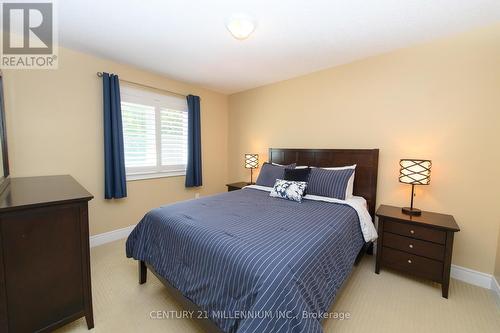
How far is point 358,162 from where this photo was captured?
2652 mm

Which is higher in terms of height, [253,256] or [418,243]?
[253,256]

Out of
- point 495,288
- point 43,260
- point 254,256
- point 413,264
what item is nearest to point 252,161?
point 413,264

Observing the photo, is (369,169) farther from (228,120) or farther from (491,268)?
(228,120)

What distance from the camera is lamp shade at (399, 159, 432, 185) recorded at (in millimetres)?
2055

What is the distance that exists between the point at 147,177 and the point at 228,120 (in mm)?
1993

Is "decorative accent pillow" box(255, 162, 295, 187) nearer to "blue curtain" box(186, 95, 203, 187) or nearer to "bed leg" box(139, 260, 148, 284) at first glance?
"blue curtain" box(186, 95, 203, 187)

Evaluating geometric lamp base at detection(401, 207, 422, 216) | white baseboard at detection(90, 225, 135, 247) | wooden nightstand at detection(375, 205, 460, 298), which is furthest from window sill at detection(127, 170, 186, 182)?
geometric lamp base at detection(401, 207, 422, 216)

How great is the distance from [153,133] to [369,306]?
3.41m

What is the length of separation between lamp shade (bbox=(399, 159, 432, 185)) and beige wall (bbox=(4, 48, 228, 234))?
335cm

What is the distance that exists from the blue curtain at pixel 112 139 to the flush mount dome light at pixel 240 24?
5.92ft

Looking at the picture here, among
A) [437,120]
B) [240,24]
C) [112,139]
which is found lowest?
[112,139]

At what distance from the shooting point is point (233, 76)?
3.28m

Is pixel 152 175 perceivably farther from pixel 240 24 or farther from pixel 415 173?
pixel 415 173

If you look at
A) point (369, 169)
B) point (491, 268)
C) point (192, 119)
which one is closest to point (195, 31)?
point (192, 119)
